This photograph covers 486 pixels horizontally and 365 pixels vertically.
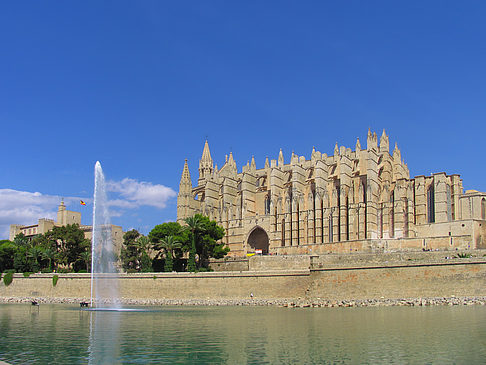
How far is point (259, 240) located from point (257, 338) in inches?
1653

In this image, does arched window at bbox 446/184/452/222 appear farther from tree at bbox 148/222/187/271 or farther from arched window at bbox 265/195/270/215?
tree at bbox 148/222/187/271

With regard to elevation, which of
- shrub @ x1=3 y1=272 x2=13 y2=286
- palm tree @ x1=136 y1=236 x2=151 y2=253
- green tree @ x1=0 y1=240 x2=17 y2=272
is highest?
palm tree @ x1=136 y1=236 x2=151 y2=253

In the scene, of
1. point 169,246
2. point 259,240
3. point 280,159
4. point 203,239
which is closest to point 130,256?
point 169,246

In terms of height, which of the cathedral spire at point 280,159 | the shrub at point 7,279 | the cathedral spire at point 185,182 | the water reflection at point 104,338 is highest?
the cathedral spire at point 280,159

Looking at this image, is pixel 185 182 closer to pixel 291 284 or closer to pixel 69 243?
pixel 69 243

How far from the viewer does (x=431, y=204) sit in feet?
176

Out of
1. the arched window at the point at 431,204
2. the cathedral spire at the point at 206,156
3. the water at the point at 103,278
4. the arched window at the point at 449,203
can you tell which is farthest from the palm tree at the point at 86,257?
the cathedral spire at the point at 206,156

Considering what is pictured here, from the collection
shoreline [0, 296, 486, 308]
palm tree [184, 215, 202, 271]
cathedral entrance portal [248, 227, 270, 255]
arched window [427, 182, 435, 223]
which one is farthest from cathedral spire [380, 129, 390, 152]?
shoreline [0, 296, 486, 308]

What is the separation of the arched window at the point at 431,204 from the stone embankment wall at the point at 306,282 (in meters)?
11.2

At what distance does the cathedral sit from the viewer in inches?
2048

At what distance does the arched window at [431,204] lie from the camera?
176 feet

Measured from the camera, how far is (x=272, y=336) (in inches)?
904

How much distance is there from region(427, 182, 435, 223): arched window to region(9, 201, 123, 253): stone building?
36.5 m

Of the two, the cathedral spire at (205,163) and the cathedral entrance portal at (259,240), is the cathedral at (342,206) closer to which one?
the cathedral entrance portal at (259,240)
